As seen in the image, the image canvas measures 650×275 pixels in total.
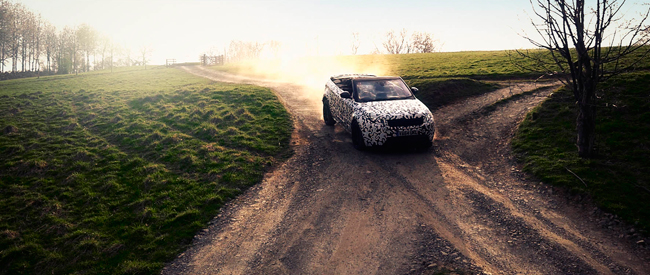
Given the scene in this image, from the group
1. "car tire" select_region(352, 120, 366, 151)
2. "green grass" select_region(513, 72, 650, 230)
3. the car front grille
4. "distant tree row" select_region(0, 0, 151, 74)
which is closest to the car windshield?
"car tire" select_region(352, 120, 366, 151)

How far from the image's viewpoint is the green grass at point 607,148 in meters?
6.56

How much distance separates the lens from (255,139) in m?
11.7

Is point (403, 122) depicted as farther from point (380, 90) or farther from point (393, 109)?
point (380, 90)

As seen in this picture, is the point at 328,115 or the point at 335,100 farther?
the point at 328,115

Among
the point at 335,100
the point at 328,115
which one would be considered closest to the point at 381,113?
the point at 335,100

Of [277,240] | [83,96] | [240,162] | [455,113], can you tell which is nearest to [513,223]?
[277,240]

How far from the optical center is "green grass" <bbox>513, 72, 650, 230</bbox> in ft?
21.5

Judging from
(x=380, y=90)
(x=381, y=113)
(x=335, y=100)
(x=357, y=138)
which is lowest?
(x=357, y=138)

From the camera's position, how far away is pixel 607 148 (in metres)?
8.39

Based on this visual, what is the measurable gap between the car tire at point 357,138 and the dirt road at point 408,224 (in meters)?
0.29

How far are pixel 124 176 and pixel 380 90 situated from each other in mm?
7758

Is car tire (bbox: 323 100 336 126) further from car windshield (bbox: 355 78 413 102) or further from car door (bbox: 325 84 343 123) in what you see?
car windshield (bbox: 355 78 413 102)

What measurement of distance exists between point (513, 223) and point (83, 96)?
89.0 ft

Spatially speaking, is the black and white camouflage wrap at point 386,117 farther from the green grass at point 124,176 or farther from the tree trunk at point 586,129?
the tree trunk at point 586,129
